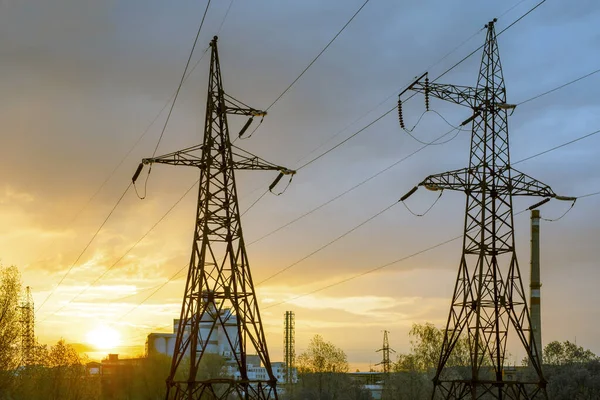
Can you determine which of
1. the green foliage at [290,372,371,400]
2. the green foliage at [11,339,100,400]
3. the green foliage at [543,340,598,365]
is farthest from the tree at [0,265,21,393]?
the green foliage at [543,340,598,365]

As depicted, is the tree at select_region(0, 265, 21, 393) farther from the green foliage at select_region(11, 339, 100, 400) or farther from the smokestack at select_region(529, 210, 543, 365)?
the smokestack at select_region(529, 210, 543, 365)

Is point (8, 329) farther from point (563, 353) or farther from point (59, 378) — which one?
point (563, 353)

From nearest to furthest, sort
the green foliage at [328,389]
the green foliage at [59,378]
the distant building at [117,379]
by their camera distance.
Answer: the green foliage at [59,378] → the green foliage at [328,389] → the distant building at [117,379]

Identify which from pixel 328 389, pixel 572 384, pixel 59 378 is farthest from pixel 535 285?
pixel 59 378

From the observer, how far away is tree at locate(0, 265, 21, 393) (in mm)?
60906

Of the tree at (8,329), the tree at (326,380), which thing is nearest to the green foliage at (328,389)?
the tree at (326,380)

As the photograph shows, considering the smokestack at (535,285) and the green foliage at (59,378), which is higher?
the smokestack at (535,285)

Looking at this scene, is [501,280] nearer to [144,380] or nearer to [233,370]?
[144,380]

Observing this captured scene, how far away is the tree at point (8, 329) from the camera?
60.9 m

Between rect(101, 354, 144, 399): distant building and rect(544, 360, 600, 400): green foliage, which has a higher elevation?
rect(544, 360, 600, 400): green foliage

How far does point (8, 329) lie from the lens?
207ft

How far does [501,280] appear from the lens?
4506cm

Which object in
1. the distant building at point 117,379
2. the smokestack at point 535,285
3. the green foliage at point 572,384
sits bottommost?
the distant building at point 117,379

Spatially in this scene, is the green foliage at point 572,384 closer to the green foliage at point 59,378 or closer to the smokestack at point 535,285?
the smokestack at point 535,285
